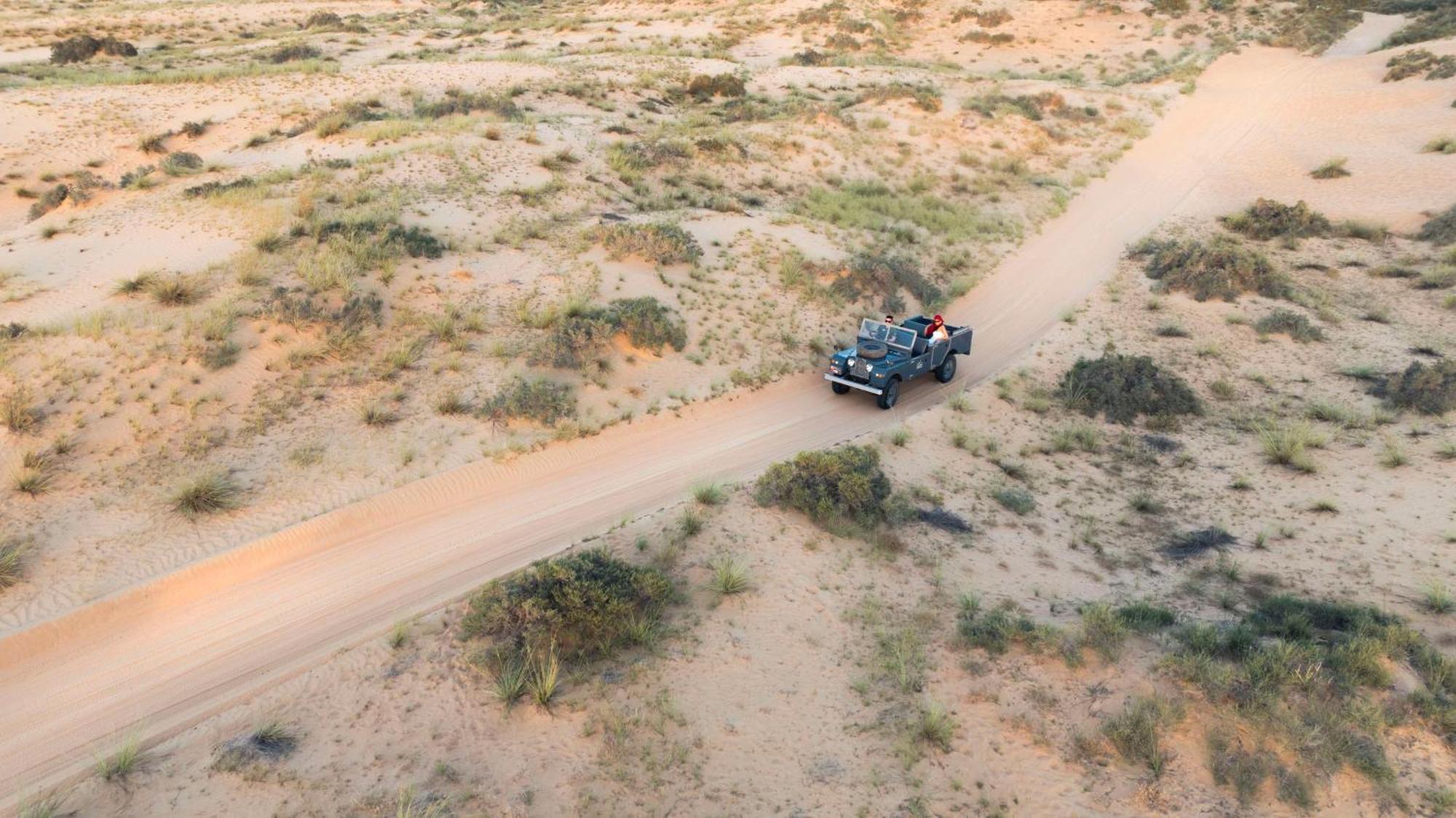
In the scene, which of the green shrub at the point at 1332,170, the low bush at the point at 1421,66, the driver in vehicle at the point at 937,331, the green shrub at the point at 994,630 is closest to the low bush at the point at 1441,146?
the green shrub at the point at 1332,170

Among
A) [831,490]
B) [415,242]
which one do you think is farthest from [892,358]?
[415,242]

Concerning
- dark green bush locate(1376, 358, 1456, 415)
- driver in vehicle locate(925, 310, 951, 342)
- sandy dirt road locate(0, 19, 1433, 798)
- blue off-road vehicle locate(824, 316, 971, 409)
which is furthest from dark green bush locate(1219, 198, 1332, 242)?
driver in vehicle locate(925, 310, 951, 342)

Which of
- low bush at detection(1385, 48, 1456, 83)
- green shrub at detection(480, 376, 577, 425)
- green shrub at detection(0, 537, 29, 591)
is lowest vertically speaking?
green shrub at detection(0, 537, 29, 591)

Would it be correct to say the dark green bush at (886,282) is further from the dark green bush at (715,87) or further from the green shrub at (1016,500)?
the dark green bush at (715,87)

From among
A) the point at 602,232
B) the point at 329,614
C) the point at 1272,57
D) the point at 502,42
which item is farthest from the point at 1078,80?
the point at 329,614

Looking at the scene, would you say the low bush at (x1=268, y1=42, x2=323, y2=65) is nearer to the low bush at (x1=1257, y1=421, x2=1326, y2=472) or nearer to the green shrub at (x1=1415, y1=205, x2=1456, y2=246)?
the low bush at (x1=1257, y1=421, x2=1326, y2=472)

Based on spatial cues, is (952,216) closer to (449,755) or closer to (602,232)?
(602,232)
